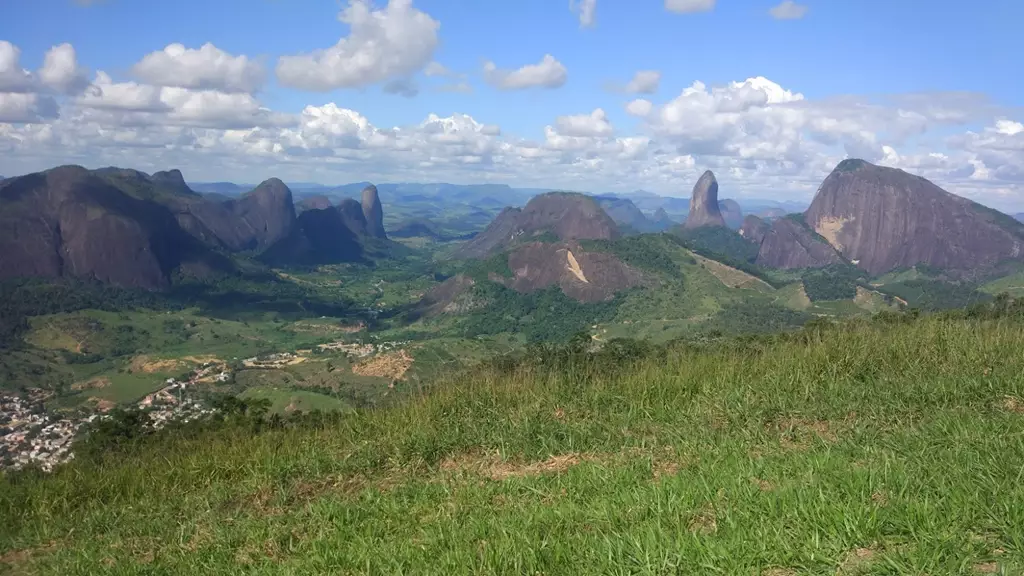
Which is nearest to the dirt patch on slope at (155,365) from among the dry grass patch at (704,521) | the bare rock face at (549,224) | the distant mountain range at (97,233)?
the distant mountain range at (97,233)

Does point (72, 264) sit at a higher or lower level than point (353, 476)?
lower

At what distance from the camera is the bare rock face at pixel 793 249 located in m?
135

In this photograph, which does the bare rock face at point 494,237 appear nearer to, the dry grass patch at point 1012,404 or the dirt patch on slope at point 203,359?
the dirt patch on slope at point 203,359

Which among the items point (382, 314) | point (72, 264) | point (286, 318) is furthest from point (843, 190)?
point (72, 264)

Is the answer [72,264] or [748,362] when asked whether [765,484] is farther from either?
[72,264]

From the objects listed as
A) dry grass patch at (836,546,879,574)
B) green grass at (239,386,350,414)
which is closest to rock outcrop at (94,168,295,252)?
green grass at (239,386,350,414)

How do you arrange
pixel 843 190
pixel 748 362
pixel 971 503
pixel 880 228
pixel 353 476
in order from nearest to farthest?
pixel 971 503 < pixel 353 476 < pixel 748 362 < pixel 880 228 < pixel 843 190

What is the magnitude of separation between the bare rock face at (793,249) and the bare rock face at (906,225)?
5.79 meters

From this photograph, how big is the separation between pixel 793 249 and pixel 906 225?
69.9 ft

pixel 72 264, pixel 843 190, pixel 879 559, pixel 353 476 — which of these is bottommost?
pixel 72 264

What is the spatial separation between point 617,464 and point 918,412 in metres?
2.53

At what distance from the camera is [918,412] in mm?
5066

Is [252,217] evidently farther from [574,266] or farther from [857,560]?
[857,560]

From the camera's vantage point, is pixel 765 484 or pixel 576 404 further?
pixel 576 404
